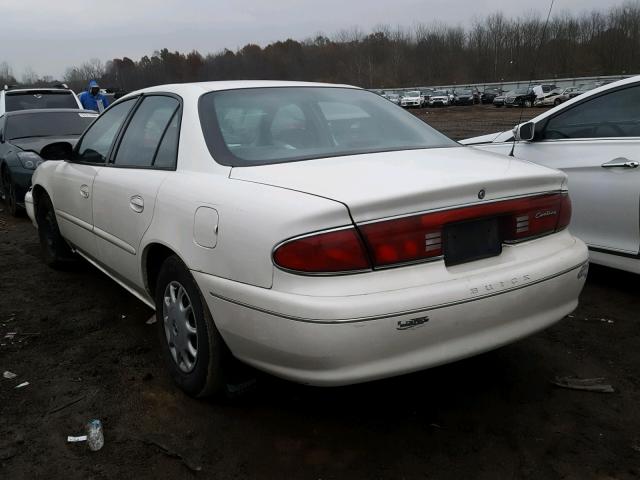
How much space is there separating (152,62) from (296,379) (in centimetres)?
10623

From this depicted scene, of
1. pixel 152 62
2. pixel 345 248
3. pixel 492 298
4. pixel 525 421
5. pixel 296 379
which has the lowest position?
pixel 525 421

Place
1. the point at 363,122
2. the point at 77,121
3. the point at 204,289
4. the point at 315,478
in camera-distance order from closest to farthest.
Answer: the point at 315,478
the point at 204,289
the point at 363,122
the point at 77,121

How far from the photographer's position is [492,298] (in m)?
2.21

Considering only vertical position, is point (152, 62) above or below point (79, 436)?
above

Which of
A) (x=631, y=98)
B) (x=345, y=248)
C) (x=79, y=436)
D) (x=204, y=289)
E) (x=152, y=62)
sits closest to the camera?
(x=345, y=248)

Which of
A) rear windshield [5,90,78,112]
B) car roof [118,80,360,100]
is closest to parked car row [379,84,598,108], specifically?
rear windshield [5,90,78,112]

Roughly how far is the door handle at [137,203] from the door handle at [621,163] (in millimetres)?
3076

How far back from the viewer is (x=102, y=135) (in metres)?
3.99

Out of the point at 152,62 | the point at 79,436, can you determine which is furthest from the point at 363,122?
the point at 152,62

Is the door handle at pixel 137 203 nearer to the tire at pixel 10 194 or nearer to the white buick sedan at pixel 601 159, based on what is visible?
the white buick sedan at pixel 601 159

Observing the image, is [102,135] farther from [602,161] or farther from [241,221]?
[602,161]

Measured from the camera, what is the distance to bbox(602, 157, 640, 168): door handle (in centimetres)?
376

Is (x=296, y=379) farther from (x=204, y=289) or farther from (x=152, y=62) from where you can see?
(x=152, y=62)

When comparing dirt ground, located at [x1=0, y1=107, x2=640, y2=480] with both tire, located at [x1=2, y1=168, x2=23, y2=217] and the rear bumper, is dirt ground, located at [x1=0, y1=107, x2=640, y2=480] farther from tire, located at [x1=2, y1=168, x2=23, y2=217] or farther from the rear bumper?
tire, located at [x1=2, y1=168, x2=23, y2=217]
